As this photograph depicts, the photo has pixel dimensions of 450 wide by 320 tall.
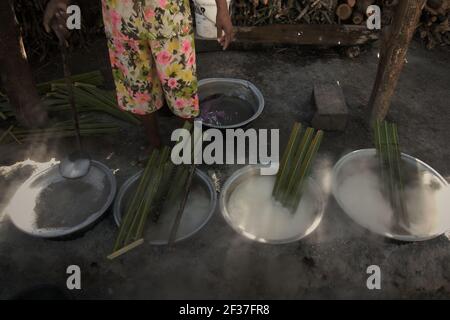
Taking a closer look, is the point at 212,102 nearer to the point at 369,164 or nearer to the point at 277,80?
the point at 277,80

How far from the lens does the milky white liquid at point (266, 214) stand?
2504 mm

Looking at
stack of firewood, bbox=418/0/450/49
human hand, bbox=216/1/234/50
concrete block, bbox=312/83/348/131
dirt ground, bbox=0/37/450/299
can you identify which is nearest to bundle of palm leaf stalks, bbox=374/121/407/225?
dirt ground, bbox=0/37/450/299

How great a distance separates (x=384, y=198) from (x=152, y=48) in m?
2.01

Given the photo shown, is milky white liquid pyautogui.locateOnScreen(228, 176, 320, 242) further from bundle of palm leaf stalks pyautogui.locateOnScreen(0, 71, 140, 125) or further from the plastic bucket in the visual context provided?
the plastic bucket

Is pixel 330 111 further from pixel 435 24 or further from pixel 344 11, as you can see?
pixel 435 24

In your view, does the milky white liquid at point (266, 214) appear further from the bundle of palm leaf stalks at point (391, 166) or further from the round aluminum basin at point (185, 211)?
the bundle of palm leaf stalks at point (391, 166)

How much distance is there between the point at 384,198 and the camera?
2691 millimetres

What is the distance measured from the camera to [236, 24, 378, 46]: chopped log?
4.48m

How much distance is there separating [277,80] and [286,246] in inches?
91.4

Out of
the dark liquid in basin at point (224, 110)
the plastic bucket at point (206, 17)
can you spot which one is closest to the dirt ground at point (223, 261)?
the dark liquid in basin at point (224, 110)

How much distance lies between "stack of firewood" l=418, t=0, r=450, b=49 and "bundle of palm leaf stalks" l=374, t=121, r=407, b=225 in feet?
8.84

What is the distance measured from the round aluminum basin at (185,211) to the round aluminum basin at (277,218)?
14 centimetres

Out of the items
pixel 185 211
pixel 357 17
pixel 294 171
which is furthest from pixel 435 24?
pixel 185 211
